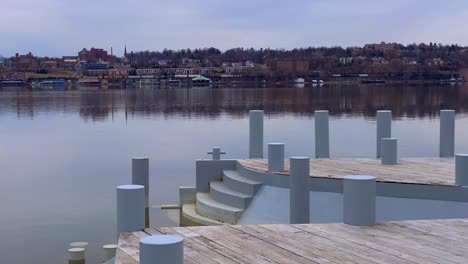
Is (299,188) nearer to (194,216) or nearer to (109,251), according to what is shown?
(109,251)

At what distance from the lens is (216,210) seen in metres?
14.7

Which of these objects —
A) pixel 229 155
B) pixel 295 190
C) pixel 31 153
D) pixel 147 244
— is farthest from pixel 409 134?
pixel 147 244

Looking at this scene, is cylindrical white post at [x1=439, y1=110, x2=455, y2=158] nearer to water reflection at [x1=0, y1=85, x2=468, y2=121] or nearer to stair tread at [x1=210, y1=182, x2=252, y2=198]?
stair tread at [x1=210, y1=182, x2=252, y2=198]

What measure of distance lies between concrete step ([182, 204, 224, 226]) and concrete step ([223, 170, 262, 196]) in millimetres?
837

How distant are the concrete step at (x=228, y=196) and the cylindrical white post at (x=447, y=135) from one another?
496cm

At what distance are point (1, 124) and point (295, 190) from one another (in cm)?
4434

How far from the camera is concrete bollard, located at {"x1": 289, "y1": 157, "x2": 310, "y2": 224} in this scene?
11.7 m

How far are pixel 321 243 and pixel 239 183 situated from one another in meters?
6.89

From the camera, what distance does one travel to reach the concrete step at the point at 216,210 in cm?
1416

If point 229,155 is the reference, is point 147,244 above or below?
above

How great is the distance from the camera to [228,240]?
828 centimetres

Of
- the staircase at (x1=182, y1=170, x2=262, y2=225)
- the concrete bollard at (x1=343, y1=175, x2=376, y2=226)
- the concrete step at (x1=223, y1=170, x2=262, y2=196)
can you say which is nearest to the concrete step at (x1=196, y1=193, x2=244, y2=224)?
the staircase at (x1=182, y1=170, x2=262, y2=225)

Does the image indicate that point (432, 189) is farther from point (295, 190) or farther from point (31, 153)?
point (31, 153)

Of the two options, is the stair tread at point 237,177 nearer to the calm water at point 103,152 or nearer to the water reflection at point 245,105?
the calm water at point 103,152
